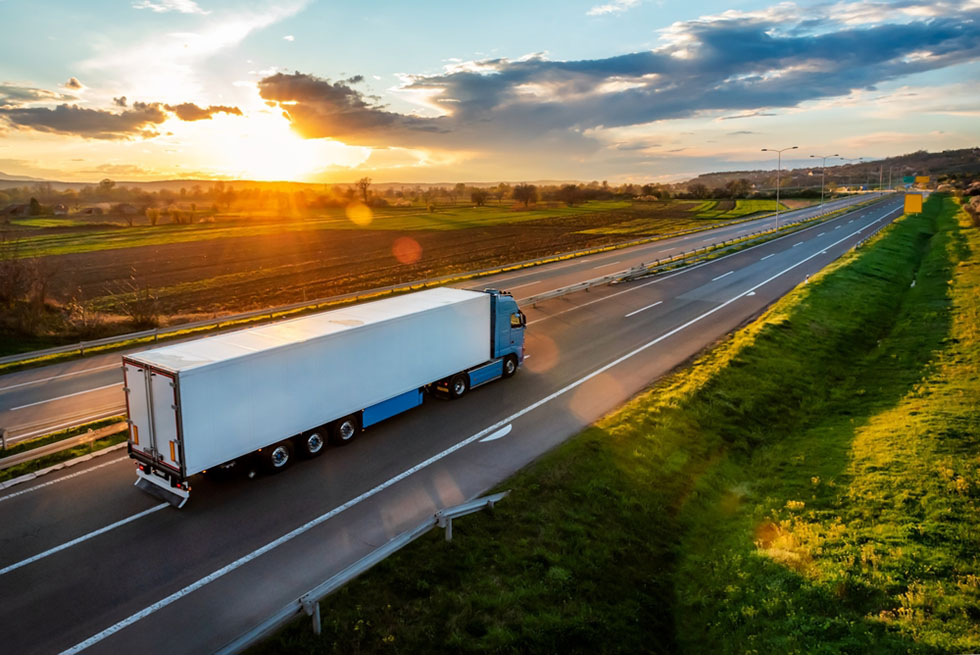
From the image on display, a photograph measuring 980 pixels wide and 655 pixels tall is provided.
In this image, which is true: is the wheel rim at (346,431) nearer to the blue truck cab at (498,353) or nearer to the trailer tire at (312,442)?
the trailer tire at (312,442)

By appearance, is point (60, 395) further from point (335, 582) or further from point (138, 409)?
point (335, 582)

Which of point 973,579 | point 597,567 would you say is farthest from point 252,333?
point 973,579

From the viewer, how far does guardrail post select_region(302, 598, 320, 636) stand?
29.0 ft

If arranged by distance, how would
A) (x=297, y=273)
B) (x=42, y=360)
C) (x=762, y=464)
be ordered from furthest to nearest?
(x=297, y=273) < (x=42, y=360) < (x=762, y=464)

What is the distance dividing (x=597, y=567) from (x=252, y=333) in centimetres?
998

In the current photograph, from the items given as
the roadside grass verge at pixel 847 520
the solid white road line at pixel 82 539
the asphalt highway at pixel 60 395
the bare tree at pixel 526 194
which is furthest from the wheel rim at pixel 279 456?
the bare tree at pixel 526 194

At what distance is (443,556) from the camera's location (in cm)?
1100

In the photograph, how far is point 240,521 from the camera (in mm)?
12555

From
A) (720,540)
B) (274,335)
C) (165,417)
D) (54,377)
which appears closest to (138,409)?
(165,417)

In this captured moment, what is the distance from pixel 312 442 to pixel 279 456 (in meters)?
0.97

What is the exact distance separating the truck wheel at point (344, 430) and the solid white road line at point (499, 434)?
3550mm

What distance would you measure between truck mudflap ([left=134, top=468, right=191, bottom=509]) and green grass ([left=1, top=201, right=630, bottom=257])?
183 feet

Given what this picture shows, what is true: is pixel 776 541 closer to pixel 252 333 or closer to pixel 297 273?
pixel 252 333

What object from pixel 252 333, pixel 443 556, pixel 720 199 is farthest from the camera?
pixel 720 199
